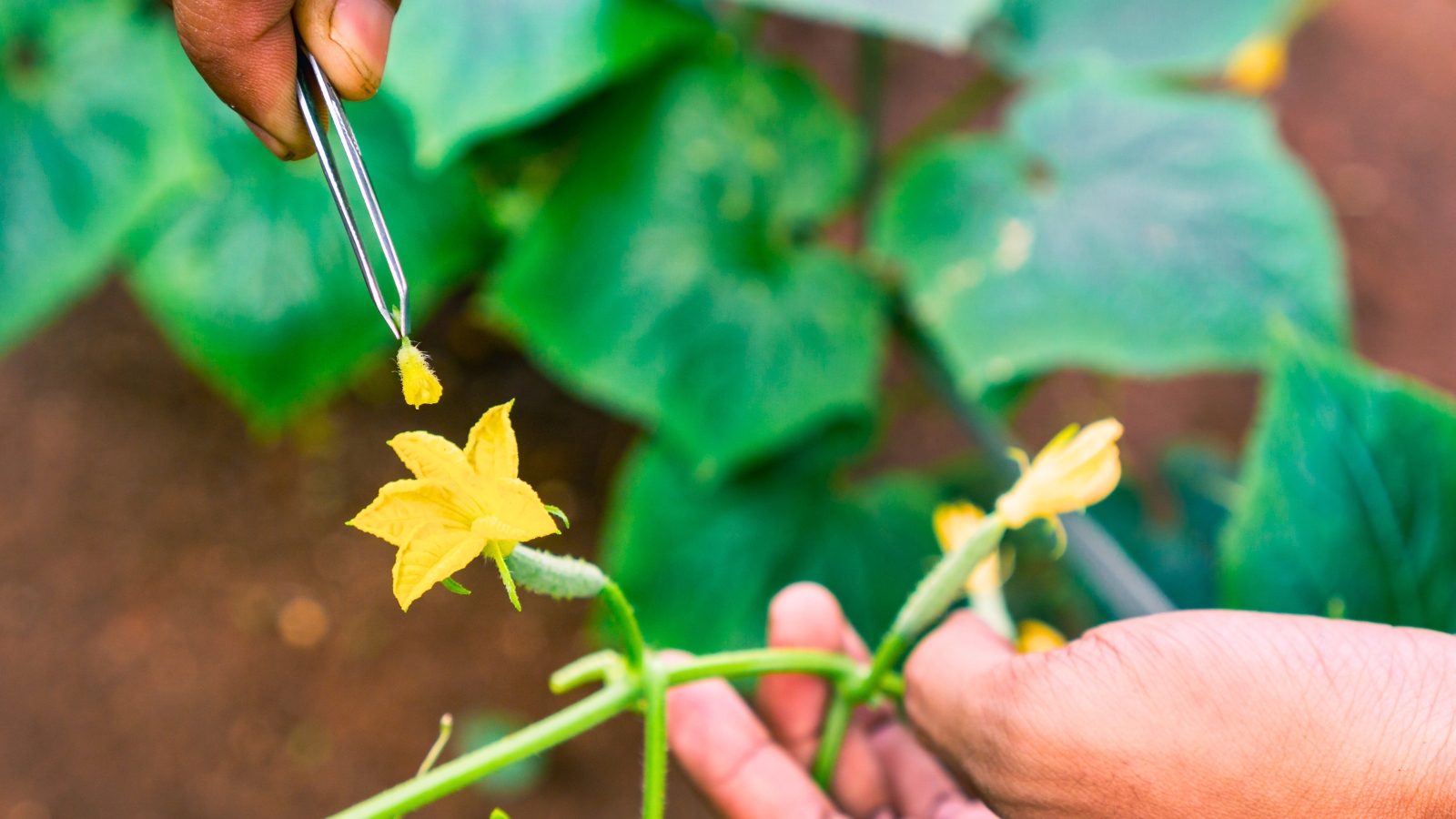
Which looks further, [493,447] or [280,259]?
[280,259]

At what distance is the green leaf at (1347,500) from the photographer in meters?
0.53

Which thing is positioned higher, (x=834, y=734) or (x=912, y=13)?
(x=912, y=13)

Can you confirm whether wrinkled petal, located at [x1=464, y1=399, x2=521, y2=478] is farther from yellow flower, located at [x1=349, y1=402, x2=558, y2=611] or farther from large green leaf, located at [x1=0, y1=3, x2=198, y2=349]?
large green leaf, located at [x1=0, y1=3, x2=198, y2=349]

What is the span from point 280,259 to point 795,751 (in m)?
0.66

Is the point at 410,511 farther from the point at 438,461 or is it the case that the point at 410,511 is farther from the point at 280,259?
the point at 280,259

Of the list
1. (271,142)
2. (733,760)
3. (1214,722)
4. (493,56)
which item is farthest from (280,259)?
(1214,722)

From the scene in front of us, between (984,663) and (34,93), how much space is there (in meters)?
0.94

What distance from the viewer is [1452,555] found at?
0.54 meters

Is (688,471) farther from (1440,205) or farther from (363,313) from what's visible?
(1440,205)

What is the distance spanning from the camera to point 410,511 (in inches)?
12.2

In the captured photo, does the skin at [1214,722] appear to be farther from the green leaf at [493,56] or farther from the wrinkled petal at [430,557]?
the green leaf at [493,56]

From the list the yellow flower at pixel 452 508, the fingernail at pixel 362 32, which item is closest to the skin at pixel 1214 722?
the yellow flower at pixel 452 508

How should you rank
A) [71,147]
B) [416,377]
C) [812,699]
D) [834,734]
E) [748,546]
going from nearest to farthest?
[416,377] → [834,734] → [812,699] → [71,147] → [748,546]

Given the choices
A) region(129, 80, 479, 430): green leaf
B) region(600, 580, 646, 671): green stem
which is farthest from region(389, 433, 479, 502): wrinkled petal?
region(129, 80, 479, 430): green leaf
